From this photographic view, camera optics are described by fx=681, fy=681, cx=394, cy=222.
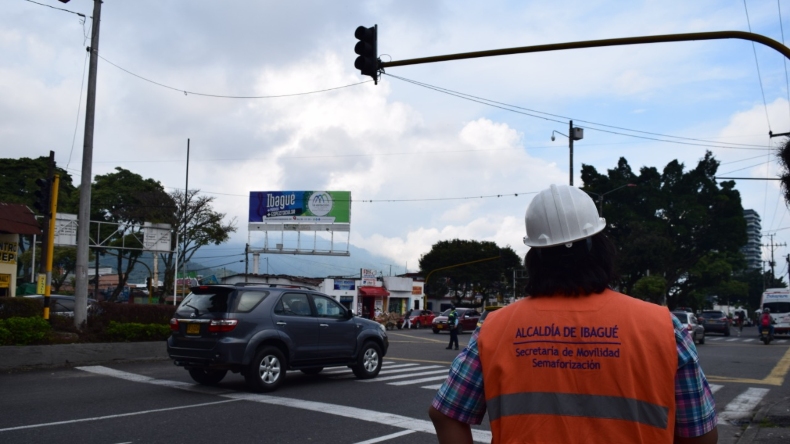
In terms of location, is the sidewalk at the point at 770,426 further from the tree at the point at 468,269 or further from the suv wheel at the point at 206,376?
the tree at the point at 468,269

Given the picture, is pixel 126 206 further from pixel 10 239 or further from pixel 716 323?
pixel 716 323

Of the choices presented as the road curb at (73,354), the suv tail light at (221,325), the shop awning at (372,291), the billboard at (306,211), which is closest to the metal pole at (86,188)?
the road curb at (73,354)

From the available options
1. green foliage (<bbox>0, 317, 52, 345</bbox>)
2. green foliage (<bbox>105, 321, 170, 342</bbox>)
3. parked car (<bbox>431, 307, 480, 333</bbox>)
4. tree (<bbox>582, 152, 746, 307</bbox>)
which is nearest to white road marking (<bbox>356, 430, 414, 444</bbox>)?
green foliage (<bbox>0, 317, 52, 345</bbox>)

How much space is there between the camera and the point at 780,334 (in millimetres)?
41625

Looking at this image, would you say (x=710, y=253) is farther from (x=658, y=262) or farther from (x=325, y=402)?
(x=325, y=402)

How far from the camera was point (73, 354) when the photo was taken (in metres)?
15.0

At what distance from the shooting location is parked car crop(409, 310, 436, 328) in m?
49.4

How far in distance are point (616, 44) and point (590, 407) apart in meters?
10.1

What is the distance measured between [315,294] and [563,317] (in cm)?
1124

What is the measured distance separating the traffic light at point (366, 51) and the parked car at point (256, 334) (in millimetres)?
4264

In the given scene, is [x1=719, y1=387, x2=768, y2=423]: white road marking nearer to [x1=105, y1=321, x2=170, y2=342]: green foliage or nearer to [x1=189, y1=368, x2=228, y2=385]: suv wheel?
[x1=189, y1=368, x2=228, y2=385]: suv wheel

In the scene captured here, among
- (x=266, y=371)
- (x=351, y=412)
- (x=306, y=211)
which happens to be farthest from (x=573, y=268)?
(x=306, y=211)

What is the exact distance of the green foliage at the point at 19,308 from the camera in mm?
14977

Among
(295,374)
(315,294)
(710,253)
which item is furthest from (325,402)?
(710,253)
